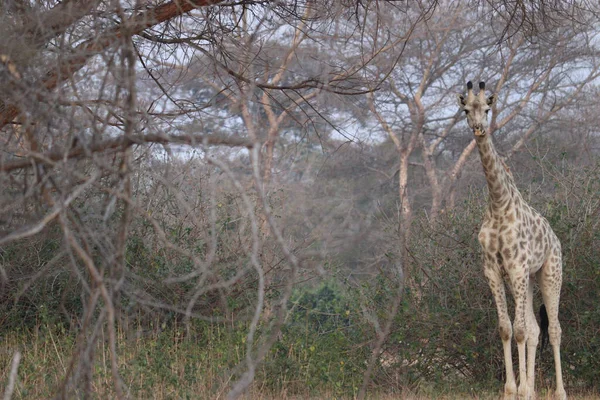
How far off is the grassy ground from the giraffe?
2.14 feet

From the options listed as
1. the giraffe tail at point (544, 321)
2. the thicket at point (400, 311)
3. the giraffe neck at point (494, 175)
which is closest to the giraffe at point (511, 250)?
the giraffe neck at point (494, 175)

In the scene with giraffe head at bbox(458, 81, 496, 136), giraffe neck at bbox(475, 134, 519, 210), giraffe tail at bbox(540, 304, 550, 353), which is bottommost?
giraffe tail at bbox(540, 304, 550, 353)

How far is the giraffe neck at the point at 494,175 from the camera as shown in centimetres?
670

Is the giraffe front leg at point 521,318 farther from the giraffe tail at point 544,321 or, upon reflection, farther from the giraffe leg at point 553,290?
the giraffe tail at point 544,321

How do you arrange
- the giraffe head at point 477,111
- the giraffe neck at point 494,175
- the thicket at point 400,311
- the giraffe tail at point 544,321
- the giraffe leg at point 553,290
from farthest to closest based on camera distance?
the thicket at point 400,311
the giraffe tail at point 544,321
the giraffe leg at point 553,290
the giraffe neck at point 494,175
the giraffe head at point 477,111

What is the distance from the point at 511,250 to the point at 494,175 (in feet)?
2.11

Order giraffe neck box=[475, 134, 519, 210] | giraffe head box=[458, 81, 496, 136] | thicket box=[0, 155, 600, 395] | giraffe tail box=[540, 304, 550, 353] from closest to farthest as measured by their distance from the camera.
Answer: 1. giraffe head box=[458, 81, 496, 136]
2. giraffe neck box=[475, 134, 519, 210]
3. giraffe tail box=[540, 304, 550, 353]
4. thicket box=[0, 155, 600, 395]

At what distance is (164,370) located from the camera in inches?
279

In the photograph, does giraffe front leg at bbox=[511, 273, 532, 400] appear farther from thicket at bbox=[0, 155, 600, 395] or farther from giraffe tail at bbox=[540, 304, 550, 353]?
thicket at bbox=[0, 155, 600, 395]

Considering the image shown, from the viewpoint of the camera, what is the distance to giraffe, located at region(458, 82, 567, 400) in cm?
673

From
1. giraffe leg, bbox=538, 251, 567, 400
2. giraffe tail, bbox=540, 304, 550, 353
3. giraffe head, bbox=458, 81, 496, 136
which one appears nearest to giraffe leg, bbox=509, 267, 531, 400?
giraffe leg, bbox=538, 251, 567, 400

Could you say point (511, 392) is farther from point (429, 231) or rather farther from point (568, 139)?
point (568, 139)

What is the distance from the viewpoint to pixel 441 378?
831 cm

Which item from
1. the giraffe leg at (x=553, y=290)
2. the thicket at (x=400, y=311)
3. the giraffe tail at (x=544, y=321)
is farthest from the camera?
the thicket at (x=400, y=311)
